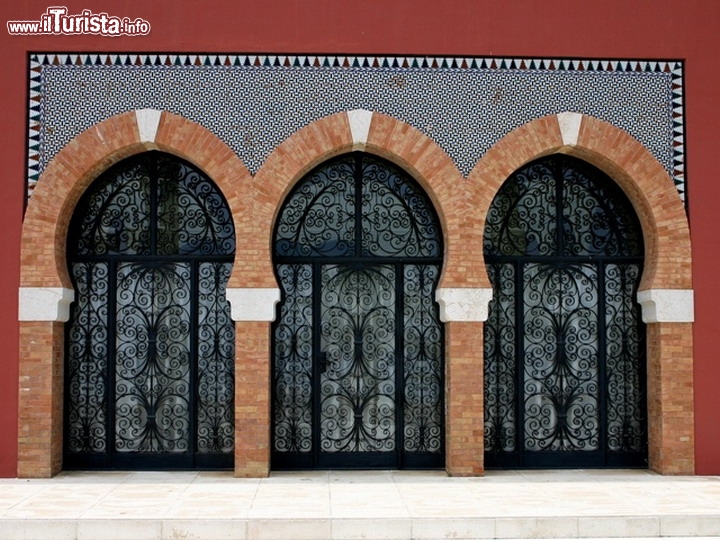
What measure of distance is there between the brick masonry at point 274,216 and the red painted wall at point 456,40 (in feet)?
→ 0.82

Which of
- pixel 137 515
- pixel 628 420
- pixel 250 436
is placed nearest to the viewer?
pixel 137 515

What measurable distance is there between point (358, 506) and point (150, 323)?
3.29 metres

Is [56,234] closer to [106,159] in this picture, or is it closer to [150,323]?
[106,159]

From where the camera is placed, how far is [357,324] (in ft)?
34.3

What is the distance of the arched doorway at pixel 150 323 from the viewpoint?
10352 mm

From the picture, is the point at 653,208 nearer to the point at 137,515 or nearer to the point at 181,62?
the point at 181,62

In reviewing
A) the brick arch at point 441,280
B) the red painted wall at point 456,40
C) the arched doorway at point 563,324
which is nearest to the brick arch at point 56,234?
the red painted wall at point 456,40

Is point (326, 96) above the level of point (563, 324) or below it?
above

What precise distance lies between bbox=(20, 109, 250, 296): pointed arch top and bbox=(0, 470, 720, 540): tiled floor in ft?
7.85

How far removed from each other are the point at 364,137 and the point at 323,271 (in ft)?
5.04

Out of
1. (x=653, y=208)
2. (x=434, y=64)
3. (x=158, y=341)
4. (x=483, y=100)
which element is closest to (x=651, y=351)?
(x=653, y=208)

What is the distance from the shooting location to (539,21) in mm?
10359

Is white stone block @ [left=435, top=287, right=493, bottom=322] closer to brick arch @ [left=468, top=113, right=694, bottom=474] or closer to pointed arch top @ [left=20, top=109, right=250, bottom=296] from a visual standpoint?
brick arch @ [left=468, top=113, right=694, bottom=474]

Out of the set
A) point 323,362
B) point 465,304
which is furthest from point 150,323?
point 465,304
